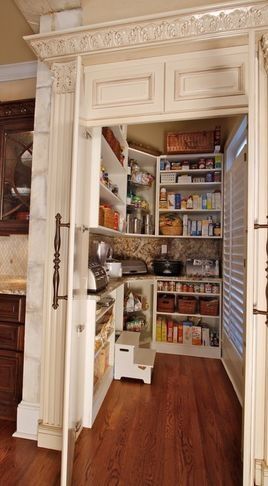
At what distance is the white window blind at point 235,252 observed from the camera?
2113 mm

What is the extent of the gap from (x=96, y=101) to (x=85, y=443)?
2.03 meters

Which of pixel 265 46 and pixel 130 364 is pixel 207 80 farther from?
pixel 130 364

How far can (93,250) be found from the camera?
2.51 m

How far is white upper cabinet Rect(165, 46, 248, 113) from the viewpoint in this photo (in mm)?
1394

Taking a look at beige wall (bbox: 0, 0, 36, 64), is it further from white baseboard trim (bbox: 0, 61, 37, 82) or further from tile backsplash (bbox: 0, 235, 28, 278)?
tile backsplash (bbox: 0, 235, 28, 278)

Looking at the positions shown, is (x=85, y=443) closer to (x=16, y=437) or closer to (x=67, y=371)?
(x=16, y=437)

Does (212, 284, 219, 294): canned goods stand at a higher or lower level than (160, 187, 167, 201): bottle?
lower

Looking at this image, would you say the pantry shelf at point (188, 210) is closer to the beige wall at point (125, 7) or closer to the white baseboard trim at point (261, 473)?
the beige wall at point (125, 7)

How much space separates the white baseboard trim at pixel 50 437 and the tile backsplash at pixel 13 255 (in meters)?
1.20

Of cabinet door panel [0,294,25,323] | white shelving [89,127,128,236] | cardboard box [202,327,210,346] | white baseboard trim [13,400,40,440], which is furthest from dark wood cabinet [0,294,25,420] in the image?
cardboard box [202,327,210,346]

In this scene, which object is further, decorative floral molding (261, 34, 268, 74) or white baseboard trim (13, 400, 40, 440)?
white baseboard trim (13, 400, 40, 440)

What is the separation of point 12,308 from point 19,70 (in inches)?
71.2

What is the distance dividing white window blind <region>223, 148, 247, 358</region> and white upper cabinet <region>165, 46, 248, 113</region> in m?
0.78

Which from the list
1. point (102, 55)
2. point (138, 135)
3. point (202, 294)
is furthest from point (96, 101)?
point (202, 294)
